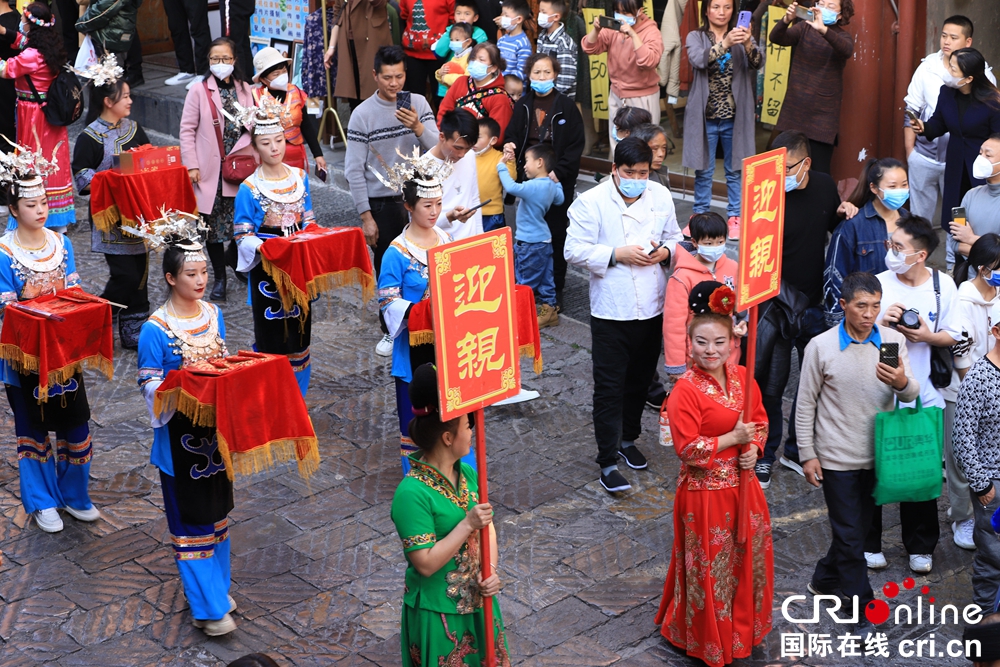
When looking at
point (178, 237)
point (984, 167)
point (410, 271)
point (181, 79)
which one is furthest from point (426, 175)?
point (181, 79)

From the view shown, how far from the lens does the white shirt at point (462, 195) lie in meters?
8.66

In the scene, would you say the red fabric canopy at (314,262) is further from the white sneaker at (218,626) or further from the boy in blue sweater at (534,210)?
the white sneaker at (218,626)

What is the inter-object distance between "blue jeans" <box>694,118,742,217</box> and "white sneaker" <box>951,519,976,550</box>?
4.59m

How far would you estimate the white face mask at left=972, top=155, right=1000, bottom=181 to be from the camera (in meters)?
7.84

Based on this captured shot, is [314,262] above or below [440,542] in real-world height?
above

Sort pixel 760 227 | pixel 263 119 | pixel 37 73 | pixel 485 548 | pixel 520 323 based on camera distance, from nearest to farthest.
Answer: pixel 485 548 < pixel 760 227 < pixel 520 323 < pixel 263 119 < pixel 37 73

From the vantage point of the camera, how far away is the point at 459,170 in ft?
28.5

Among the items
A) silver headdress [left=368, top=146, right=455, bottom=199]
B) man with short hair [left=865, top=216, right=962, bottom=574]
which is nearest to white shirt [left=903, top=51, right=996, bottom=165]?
man with short hair [left=865, top=216, right=962, bottom=574]

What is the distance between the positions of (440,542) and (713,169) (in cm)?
721

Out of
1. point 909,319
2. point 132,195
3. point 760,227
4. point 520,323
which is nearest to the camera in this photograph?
point 760,227

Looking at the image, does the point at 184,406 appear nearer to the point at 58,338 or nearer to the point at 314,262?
the point at 58,338

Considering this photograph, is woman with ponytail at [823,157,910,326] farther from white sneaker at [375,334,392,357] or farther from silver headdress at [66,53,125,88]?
silver headdress at [66,53,125,88]

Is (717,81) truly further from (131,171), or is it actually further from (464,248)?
(464,248)

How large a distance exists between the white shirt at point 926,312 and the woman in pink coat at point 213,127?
5619mm
